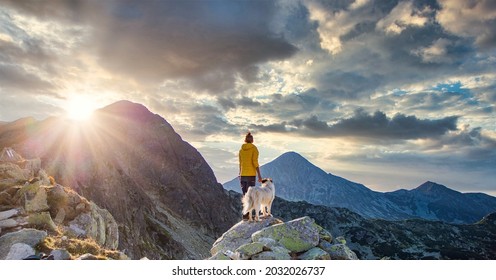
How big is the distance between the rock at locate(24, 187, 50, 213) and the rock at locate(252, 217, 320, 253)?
13.0 m

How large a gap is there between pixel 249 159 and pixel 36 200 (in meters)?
13.2

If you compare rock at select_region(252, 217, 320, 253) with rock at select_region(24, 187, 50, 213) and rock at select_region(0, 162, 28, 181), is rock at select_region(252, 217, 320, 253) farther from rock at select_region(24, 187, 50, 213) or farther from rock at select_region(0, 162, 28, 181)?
rock at select_region(0, 162, 28, 181)

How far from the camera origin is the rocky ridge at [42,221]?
1472 centimetres

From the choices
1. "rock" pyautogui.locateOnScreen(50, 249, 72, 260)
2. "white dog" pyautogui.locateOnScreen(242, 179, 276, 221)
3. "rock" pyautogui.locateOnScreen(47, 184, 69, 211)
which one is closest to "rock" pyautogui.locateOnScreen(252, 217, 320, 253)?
"white dog" pyautogui.locateOnScreen(242, 179, 276, 221)

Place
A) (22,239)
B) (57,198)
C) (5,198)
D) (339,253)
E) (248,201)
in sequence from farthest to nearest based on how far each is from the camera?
(57,198), (5,198), (248,201), (339,253), (22,239)

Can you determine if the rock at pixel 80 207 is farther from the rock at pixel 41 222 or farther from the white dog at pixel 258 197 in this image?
the white dog at pixel 258 197

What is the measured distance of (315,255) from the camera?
16094mm

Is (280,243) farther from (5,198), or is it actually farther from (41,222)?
(5,198)

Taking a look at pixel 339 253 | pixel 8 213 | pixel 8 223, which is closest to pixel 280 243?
pixel 339 253

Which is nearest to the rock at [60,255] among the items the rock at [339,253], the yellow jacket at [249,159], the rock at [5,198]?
the yellow jacket at [249,159]

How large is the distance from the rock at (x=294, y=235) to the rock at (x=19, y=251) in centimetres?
963
